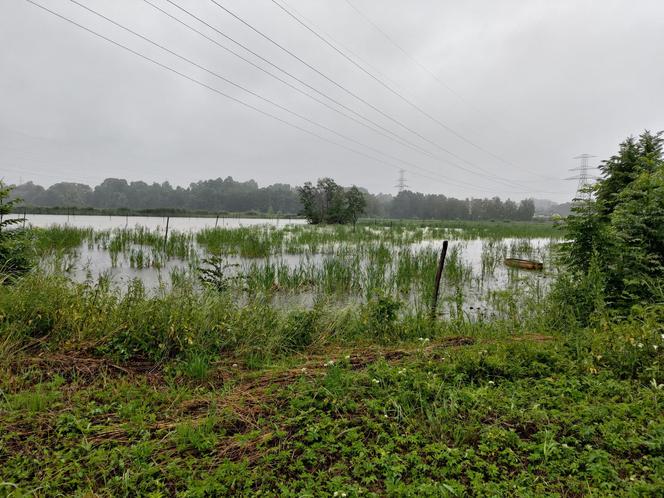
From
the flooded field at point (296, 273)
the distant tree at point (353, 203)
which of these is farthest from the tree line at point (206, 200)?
the flooded field at point (296, 273)

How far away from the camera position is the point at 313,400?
8.18 feet

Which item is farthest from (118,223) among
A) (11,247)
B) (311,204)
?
(11,247)

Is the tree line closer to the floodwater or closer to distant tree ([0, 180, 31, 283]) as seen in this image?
the floodwater

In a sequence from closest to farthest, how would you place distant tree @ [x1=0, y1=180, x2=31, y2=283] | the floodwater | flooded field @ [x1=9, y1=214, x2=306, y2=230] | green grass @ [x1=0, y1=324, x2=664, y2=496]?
green grass @ [x1=0, y1=324, x2=664, y2=496], distant tree @ [x1=0, y1=180, x2=31, y2=283], flooded field @ [x1=9, y1=214, x2=306, y2=230], the floodwater

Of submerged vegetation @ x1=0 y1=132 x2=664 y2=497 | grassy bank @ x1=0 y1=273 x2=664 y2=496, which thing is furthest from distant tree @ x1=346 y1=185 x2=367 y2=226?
grassy bank @ x1=0 y1=273 x2=664 y2=496

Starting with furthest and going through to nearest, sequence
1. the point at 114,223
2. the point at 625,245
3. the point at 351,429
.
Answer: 1. the point at 114,223
2. the point at 625,245
3. the point at 351,429

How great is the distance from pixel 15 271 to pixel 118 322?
3236 mm

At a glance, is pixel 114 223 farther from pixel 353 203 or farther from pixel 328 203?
pixel 353 203

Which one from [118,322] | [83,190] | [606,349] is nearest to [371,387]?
[606,349]

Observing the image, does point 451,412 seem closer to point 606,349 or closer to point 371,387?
point 371,387

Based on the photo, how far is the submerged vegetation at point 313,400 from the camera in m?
1.78

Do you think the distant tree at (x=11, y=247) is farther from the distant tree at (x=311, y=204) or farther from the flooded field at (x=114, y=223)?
the distant tree at (x=311, y=204)

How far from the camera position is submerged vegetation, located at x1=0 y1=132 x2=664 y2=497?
1.78 metres

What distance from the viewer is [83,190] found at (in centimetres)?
8075
